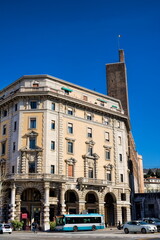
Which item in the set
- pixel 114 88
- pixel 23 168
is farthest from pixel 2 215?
pixel 114 88

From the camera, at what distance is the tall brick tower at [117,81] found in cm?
8331

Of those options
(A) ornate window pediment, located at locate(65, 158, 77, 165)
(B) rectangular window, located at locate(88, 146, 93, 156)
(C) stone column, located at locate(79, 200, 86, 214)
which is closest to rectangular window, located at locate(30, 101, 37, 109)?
(A) ornate window pediment, located at locate(65, 158, 77, 165)

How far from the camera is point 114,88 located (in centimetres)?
8456

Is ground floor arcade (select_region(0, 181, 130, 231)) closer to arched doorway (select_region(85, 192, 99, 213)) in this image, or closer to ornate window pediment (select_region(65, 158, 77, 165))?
arched doorway (select_region(85, 192, 99, 213))

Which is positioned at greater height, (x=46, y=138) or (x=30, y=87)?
(x=30, y=87)

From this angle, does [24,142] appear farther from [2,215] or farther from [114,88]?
[114,88]

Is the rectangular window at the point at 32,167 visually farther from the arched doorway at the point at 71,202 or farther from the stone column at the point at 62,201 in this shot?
the arched doorway at the point at 71,202

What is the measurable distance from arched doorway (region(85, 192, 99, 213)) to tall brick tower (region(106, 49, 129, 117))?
3177cm

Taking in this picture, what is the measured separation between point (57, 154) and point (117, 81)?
38889mm

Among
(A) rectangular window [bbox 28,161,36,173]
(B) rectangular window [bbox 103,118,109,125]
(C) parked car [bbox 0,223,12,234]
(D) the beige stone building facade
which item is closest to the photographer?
(C) parked car [bbox 0,223,12,234]

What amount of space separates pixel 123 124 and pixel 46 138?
819 inches

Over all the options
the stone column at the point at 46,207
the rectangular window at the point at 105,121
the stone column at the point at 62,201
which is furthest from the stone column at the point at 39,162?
the rectangular window at the point at 105,121

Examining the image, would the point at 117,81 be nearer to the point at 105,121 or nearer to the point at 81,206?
the point at 105,121

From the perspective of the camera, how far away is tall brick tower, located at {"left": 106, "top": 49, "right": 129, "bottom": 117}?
83312mm
